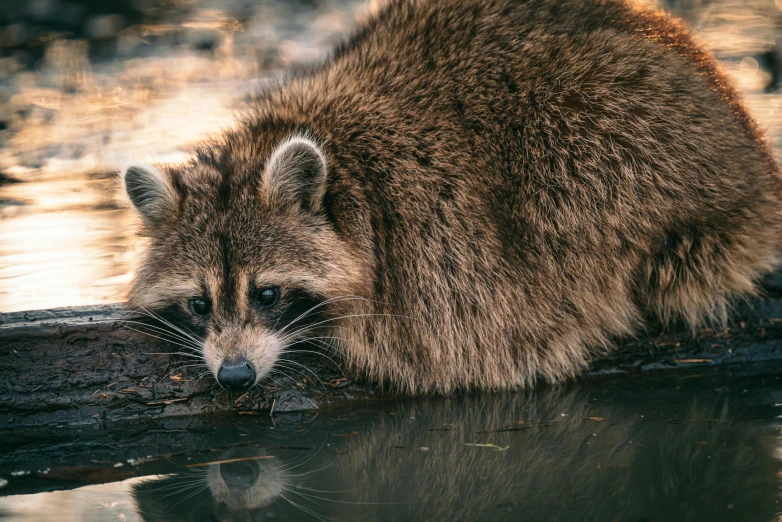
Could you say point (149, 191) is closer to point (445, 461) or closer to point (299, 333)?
point (299, 333)

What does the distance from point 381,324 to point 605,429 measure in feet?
3.34

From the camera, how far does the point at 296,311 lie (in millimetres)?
4082

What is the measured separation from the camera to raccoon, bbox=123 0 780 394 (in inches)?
165

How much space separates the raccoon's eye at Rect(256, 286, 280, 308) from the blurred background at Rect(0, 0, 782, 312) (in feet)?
3.40

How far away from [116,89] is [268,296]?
17.6 ft

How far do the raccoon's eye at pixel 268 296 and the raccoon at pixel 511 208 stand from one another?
0.13m

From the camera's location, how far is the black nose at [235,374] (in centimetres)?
382

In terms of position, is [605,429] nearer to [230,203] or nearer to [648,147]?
[648,147]

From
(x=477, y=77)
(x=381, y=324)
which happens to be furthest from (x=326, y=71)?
(x=381, y=324)

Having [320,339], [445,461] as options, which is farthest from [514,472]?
[320,339]

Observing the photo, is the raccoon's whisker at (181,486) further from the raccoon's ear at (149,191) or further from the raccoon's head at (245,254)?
the raccoon's ear at (149,191)

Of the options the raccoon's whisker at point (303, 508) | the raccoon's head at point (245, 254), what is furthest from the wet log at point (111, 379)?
the raccoon's whisker at point (303, 508)

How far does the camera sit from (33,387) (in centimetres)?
386

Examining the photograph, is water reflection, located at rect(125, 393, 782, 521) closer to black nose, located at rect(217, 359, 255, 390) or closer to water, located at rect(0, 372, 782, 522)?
water, located at rect(0, 372, 782, 522)
